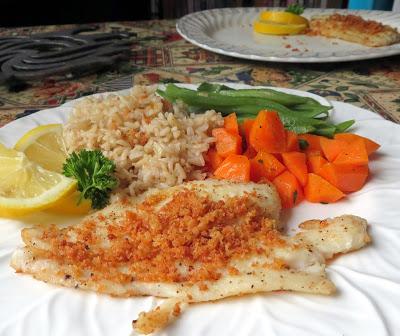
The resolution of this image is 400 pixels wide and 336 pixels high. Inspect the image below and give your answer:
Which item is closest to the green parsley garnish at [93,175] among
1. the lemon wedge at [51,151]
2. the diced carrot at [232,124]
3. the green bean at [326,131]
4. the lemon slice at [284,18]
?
the lemon wedge at [51,151]

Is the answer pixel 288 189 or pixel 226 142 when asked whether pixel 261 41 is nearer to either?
pixel 226 142

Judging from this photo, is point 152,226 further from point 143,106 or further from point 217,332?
point 143,106

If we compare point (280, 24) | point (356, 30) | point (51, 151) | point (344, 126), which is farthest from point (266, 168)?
point (280, 24)

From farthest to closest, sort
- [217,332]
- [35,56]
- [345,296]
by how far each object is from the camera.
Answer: [35,56]
[345,296]
[217,332]

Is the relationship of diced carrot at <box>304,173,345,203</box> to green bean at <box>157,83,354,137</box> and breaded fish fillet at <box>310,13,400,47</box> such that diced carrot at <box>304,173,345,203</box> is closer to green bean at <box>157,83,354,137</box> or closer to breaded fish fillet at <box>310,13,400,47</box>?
green bean at <box>157,83,354,137</box>

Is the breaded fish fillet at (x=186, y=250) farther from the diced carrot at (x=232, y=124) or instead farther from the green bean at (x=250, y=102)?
the green bean at (x=250, y=102)

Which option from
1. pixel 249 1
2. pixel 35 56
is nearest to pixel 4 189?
pixel 35 56
